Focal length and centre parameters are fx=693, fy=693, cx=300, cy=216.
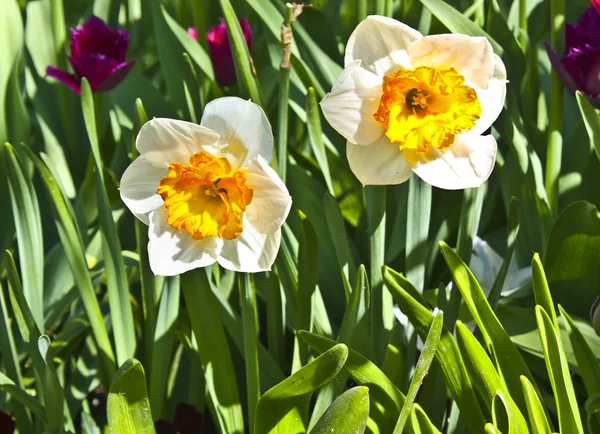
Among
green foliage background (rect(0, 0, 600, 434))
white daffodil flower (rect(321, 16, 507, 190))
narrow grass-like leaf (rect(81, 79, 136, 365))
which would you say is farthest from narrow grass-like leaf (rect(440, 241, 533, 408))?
narrow grass-like leaf (rect(81, 79, 136, 365))

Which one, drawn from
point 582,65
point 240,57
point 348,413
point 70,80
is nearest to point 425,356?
point 348,413

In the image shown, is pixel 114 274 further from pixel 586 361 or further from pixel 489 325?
pixel 586 361

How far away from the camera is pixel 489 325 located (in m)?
0.79

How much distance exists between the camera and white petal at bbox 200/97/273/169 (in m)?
0.69

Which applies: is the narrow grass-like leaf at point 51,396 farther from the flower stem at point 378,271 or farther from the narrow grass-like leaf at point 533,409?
the narrow grass-like leaf at point 533,409

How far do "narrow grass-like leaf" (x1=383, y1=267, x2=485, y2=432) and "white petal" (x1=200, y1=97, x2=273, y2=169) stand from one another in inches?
8.4

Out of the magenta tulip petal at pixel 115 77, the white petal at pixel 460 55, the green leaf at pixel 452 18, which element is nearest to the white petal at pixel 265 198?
the white petal at pixel 460 55

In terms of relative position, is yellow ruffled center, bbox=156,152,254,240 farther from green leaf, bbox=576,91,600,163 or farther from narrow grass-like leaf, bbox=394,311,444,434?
green leaf, bbox=576,91,600,163

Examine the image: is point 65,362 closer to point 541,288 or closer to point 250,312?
point 250,312

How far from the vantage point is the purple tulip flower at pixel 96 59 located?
116cm

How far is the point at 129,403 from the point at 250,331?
16cm

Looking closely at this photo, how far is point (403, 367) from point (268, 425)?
0.22 metres

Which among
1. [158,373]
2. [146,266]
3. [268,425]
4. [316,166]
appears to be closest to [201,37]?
[316,166]

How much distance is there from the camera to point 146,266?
0.93m
